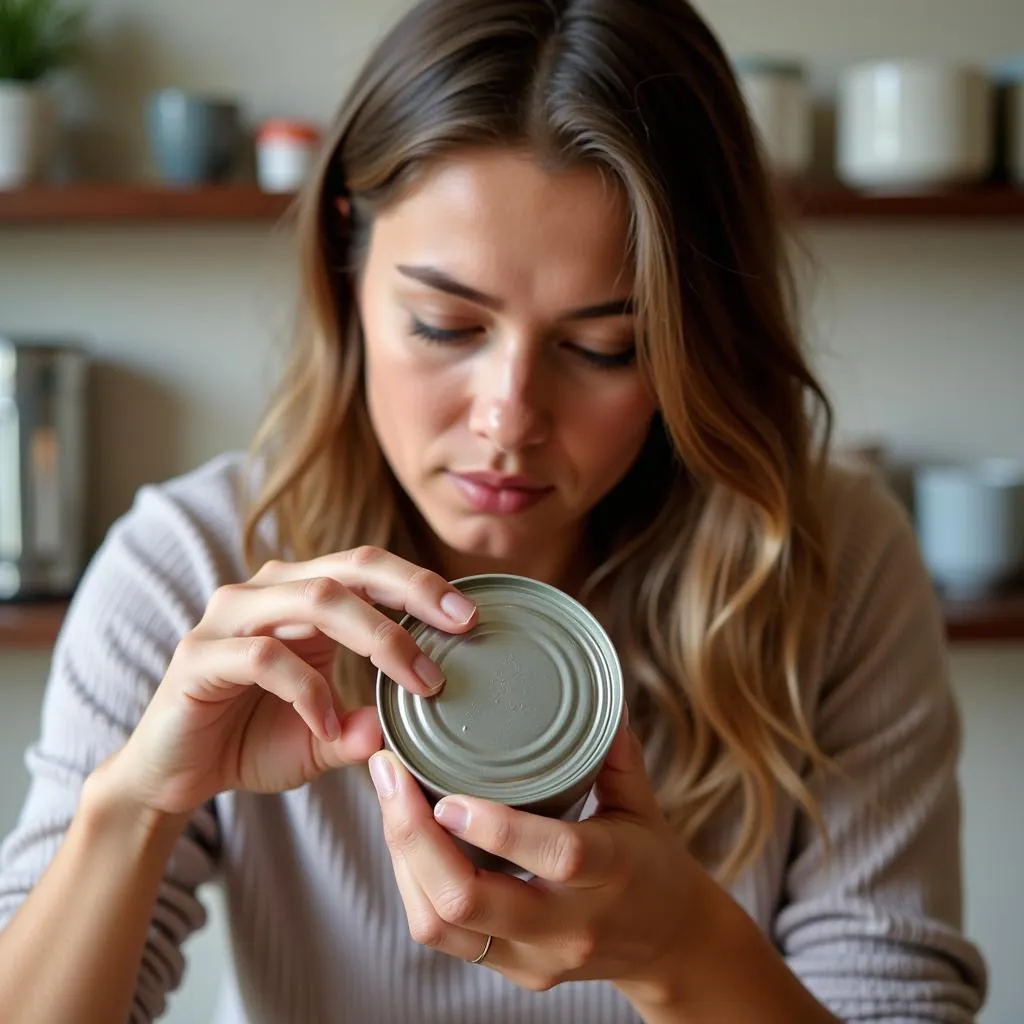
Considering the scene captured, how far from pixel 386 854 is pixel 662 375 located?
1.78 ft

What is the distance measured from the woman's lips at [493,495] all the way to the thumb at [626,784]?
10.7 inches

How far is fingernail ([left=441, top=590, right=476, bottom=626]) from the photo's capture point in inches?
27.8

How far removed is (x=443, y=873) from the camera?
0.68 metres

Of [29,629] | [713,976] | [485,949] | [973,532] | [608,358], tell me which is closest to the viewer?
[485,949]

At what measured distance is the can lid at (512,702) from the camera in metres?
0.67

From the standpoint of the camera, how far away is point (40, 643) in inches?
65.4

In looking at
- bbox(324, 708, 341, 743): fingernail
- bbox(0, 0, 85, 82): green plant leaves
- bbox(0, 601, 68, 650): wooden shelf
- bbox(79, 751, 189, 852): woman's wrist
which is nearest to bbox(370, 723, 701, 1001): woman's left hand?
bbox(324, 708, 341, 743): fingernail

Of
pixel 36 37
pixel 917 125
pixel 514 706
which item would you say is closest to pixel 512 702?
pixel 514 706

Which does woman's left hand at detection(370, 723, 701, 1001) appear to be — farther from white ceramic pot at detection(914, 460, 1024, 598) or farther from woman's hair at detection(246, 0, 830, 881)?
white ceramic pot at detection(914, 460, 1024, 598)

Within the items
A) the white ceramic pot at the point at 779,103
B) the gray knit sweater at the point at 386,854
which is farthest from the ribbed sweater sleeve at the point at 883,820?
the white ceramic pot at the point at 779,103

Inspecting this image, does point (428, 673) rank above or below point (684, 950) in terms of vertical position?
above

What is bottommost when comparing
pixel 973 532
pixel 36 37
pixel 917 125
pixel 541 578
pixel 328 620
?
pixel 973 532

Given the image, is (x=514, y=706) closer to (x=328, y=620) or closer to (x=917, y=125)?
(x=328, y=620)

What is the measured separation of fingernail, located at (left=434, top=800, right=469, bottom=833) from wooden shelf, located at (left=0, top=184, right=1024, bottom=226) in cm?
122
